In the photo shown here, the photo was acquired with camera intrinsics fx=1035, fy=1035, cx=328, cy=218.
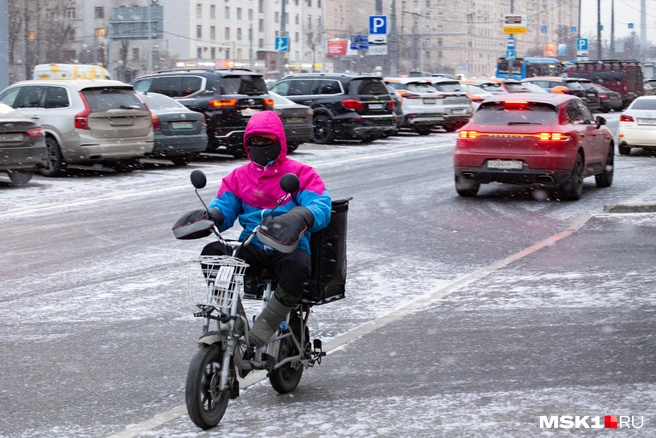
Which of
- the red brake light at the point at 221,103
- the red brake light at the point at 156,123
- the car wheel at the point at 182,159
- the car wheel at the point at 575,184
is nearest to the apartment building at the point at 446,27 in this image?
the red brake light at the point at 221,103

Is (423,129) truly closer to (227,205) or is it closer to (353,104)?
(353,104)

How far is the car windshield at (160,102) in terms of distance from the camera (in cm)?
2022

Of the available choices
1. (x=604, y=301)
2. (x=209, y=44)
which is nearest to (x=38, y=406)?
(x=604, y=301)

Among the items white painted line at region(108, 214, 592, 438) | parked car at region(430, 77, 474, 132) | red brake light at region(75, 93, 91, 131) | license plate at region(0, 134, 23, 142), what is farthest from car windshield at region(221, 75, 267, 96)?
white painted line at region(108, 214, 592, 438)

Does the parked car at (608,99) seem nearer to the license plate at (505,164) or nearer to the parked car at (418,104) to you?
the parked car at (418,104)

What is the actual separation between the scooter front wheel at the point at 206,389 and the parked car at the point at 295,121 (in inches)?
700

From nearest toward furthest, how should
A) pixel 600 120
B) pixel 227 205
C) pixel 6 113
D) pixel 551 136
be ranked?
pixel 227 205
pixel 551 136
pixel 600 120
pixel 6 113

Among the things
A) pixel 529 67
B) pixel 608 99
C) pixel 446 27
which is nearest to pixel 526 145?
pixel 608 99

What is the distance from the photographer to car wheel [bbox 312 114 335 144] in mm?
26203

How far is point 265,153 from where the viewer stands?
A: 17.0 ft

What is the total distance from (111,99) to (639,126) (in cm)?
1210

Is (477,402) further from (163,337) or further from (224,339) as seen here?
(163,337)

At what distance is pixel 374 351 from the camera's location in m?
6.46

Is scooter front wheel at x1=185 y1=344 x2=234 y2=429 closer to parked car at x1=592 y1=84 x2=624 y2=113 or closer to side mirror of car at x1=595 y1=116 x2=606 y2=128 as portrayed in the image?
side mirror of car at x1=595 y1=116 x2=606 y2=128
